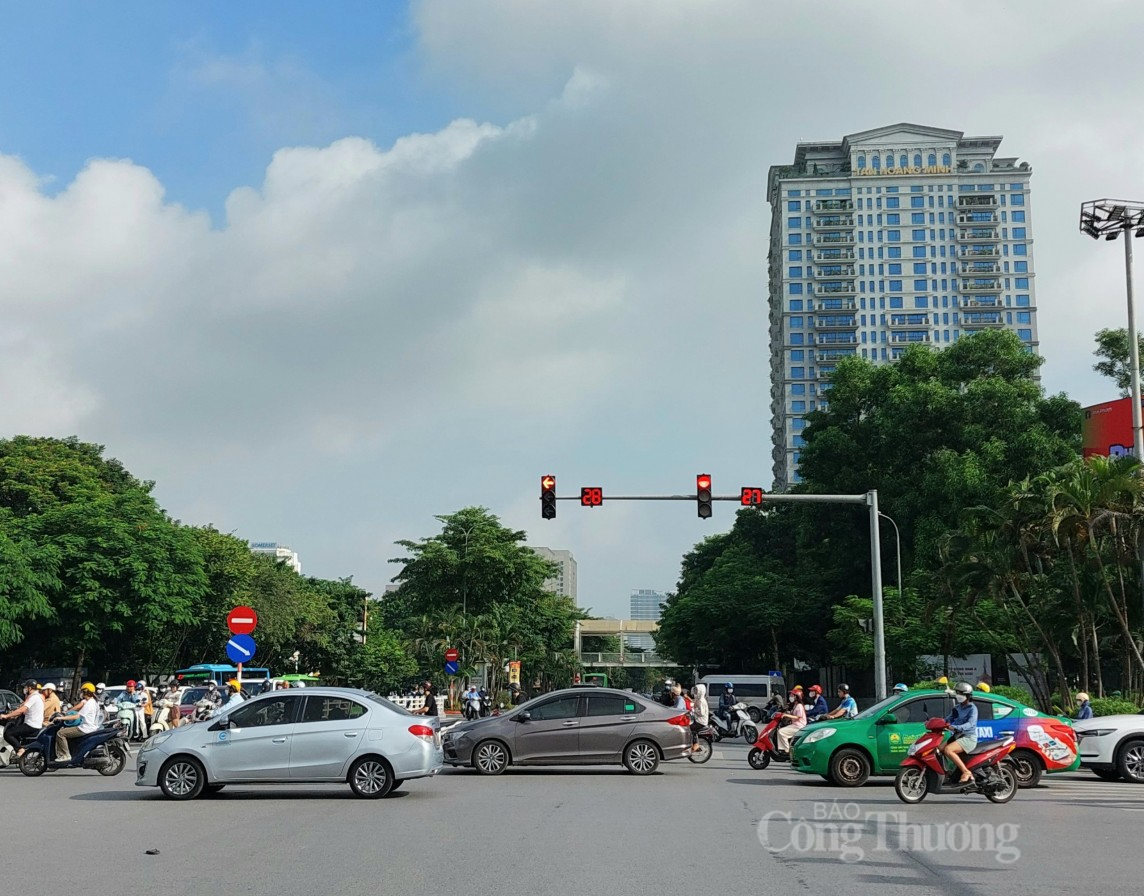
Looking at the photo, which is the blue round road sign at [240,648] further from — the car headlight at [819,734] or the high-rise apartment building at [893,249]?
the high-rise apartment building at [893,249]

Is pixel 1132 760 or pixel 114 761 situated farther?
pixel 114 761

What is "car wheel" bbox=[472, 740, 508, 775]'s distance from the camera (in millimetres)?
20859

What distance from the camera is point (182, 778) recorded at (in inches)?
637

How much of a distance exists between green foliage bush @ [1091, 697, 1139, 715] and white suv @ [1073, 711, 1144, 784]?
7.00 metres

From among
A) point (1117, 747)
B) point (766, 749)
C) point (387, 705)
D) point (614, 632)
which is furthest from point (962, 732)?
point (614, 632)

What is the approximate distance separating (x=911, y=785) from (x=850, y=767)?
112 inches

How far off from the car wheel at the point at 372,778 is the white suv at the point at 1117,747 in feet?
38.3

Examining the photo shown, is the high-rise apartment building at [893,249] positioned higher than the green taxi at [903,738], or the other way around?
the high-rise apartment building at [893,249]

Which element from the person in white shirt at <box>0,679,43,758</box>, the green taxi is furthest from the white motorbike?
the person in white shirt at <box>0,679,43,758</box>

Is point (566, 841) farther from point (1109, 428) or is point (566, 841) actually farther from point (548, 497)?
point (1109, 428)

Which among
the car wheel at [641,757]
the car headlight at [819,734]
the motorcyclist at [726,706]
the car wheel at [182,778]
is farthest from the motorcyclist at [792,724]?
the motorcyclist at [726,706]

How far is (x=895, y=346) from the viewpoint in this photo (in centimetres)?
14575

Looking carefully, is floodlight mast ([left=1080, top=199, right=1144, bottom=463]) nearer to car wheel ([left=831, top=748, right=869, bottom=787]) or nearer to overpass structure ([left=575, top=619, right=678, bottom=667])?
car wheel ([left=831, top=748, right=869, bottom=787])

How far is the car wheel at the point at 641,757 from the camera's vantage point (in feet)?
68.9
